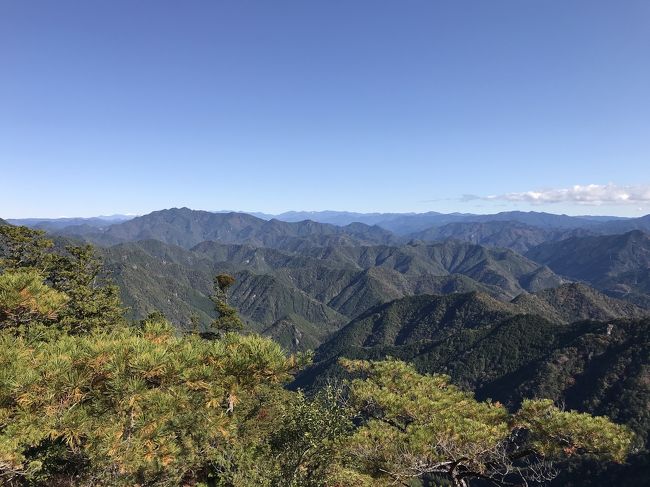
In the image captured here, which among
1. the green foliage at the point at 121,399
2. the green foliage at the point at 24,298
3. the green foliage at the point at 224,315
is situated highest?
the green foliage at the point at 24,298

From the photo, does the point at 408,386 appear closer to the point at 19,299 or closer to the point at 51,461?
the point at 51,461

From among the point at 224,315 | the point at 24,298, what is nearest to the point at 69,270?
the point at 224,315

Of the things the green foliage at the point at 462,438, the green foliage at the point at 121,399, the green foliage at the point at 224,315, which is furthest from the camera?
the green foliage at the point at 224,315

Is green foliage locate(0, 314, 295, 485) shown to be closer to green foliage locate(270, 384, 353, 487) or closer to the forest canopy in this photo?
the forest canopy

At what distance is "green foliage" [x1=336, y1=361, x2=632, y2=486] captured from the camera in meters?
14.9

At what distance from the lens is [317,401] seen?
64.3 feet

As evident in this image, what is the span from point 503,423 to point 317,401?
335 inches

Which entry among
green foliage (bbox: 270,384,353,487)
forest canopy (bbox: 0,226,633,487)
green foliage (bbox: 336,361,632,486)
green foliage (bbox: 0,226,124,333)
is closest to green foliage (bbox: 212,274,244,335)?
green foliage (bbox: 0,226,124,333)

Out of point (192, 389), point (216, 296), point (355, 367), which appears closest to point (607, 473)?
point (216, 296)

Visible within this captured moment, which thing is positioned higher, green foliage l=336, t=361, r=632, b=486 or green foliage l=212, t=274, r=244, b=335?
green foliage l=336, t=361, r=632, b=486

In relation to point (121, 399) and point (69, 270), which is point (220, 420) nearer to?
point (121, 399)

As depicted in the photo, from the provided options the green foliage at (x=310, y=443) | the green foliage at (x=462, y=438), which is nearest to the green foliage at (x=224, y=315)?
the green foliage at (x=310, y=443)

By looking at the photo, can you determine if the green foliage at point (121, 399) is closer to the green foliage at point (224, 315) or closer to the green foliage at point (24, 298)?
the green foliage at point (24, 298)

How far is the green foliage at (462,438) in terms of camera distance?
14891 mm
